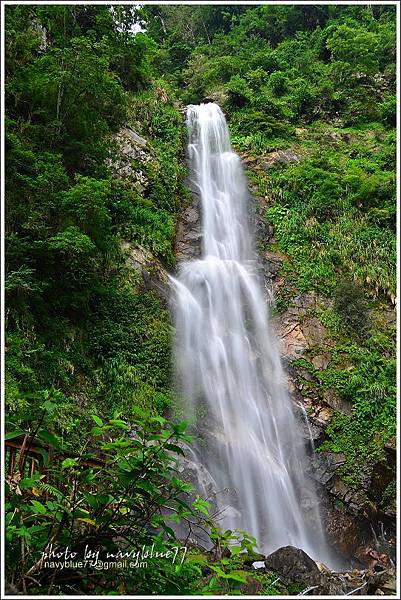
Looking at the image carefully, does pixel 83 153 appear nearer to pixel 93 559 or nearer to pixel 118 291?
pixel 118 291

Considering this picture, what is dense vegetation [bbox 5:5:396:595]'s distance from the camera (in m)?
2.12

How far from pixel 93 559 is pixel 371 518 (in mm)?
9095

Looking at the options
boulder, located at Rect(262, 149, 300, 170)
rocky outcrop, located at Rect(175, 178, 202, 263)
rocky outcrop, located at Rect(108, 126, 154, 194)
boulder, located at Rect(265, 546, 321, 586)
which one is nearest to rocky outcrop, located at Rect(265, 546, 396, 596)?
boulder, located at Rect(265, 546, 321, 586)

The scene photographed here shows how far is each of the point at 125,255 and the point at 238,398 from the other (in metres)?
4.46

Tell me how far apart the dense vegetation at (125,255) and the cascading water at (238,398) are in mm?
856

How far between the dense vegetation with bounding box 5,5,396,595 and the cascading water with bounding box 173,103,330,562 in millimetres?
856

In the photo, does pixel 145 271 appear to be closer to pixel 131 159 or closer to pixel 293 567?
pixel 131 159

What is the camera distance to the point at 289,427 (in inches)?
419

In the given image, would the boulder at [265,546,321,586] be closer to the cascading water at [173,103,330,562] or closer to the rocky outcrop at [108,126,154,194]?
the cascading water at [173,103,330,562]

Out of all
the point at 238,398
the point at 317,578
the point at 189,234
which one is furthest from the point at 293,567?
the point at 189,234

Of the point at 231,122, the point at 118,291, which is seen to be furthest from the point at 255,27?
the point at 118,291

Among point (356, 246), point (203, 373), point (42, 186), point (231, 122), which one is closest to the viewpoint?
point (42, 186)

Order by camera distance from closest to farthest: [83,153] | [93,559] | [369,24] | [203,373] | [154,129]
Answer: [93,559] → [83,153] → [203,373] → [154,129] → [369,24]

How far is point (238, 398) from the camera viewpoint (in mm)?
10734
